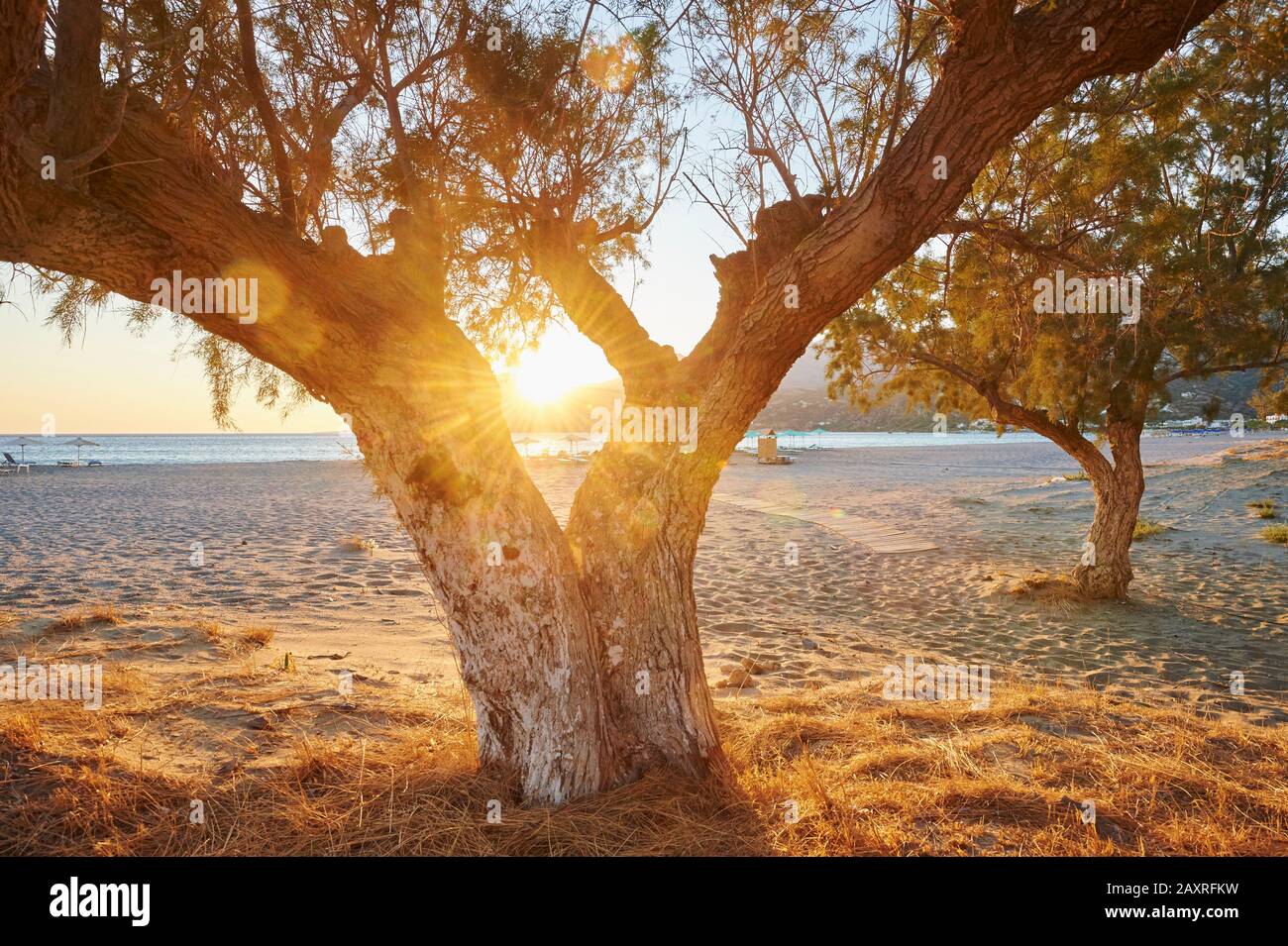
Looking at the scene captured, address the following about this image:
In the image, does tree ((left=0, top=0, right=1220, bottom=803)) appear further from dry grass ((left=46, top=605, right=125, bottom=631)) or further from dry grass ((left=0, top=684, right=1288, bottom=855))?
dry grass ((left=46, top=605, right=125, bottom=631))

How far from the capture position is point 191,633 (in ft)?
21.3

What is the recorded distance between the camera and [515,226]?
4484mm

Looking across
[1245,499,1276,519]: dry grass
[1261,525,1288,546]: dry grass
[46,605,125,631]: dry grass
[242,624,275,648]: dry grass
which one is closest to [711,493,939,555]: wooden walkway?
[1261,525,1288,546]: dry grass

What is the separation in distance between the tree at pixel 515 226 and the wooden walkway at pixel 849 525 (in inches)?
418

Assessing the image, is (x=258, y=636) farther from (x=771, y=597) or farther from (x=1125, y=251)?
(x=1125, y=251)

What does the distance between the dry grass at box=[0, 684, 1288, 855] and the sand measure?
23.7 inches

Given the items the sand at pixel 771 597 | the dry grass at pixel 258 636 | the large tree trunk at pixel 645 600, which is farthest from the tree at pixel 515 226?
the dry grass at pixel 258 636

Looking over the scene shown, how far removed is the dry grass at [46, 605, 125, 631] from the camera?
21.1ft

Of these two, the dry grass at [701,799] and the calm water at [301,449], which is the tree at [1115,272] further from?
the calm water at [301,449]

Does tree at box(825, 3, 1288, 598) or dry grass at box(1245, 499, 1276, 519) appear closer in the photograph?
tree at box(825, 3, 1288, 598)
